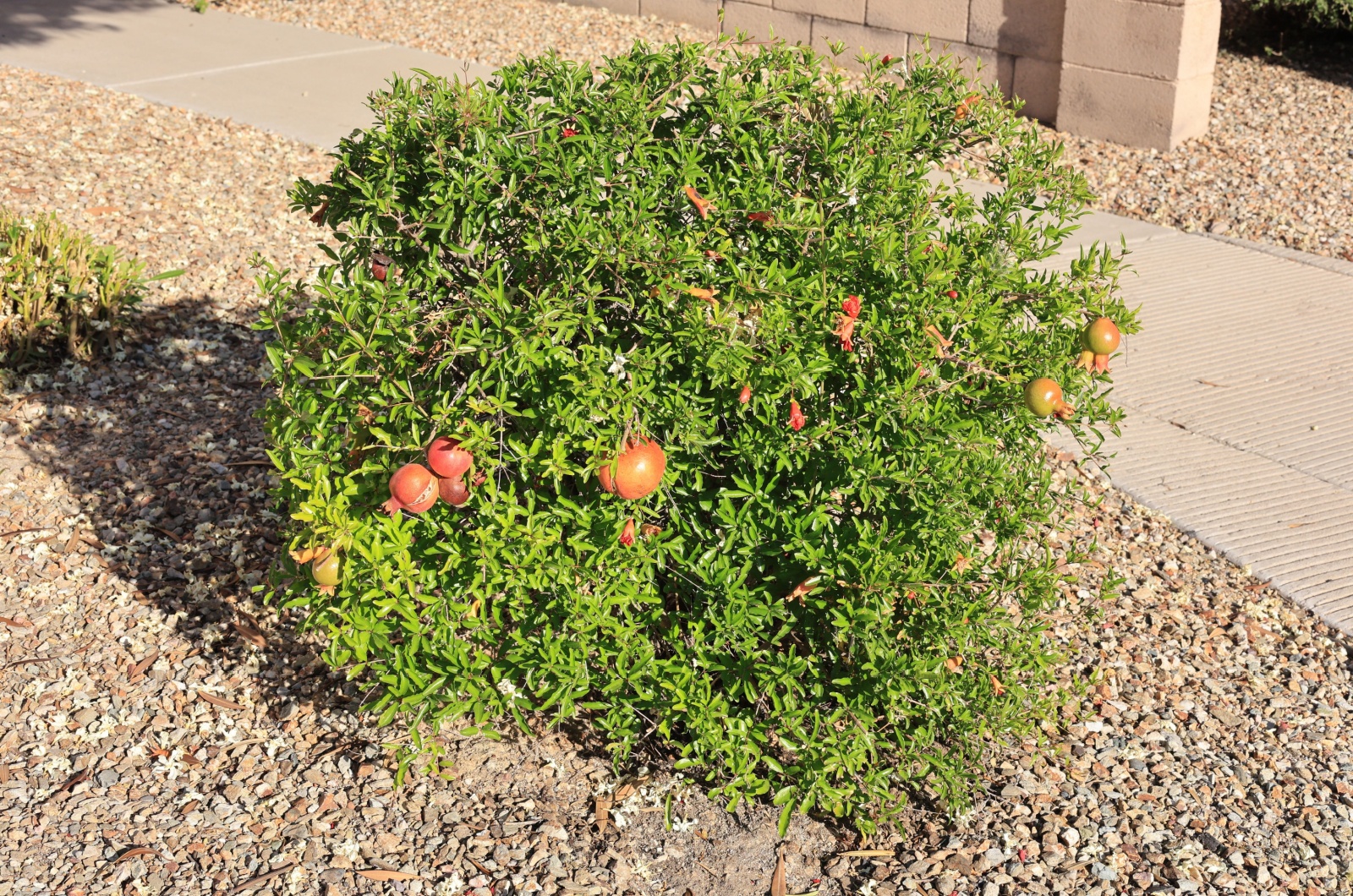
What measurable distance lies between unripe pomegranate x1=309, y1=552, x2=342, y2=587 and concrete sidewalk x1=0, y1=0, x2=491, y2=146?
478 centimetres

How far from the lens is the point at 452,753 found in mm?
2893

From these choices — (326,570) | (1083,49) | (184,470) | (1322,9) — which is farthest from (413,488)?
(1322,9)

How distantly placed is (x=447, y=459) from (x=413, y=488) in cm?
8

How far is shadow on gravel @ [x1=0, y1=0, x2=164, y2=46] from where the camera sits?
28.5 feet

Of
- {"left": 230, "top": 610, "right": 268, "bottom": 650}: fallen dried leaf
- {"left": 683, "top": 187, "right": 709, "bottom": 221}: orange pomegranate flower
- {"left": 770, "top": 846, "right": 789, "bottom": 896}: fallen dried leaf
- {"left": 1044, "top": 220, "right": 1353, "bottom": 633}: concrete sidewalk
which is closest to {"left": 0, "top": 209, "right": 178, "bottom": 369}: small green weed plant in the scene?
{"left": 230, "top": 610, "right": 268, "bottom": 650}: fallen dried leaf

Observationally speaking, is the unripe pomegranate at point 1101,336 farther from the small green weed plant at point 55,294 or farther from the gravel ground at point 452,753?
the small green weed plant at point 55,294

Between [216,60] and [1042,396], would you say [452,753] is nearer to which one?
[1042,396]

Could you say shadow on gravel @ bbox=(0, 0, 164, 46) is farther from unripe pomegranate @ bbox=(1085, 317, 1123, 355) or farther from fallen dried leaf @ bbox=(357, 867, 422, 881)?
unripe pomegranate @ bbox=(1085, 317, 1123, 355)

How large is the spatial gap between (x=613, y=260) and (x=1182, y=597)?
2146mm

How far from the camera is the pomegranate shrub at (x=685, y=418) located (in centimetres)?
243

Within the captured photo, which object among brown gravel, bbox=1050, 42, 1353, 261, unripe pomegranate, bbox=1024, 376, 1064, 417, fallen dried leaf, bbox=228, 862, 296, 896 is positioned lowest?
fallen dried leaf, bbox=228, 862, 296, 896

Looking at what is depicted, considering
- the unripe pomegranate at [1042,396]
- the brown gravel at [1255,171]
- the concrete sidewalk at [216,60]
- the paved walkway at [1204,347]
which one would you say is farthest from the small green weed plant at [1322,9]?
the unripe pomegranate at [1042,396]

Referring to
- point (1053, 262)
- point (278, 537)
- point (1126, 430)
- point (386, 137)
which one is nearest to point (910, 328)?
point (386, 137)

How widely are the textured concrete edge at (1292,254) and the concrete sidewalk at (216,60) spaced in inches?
171
